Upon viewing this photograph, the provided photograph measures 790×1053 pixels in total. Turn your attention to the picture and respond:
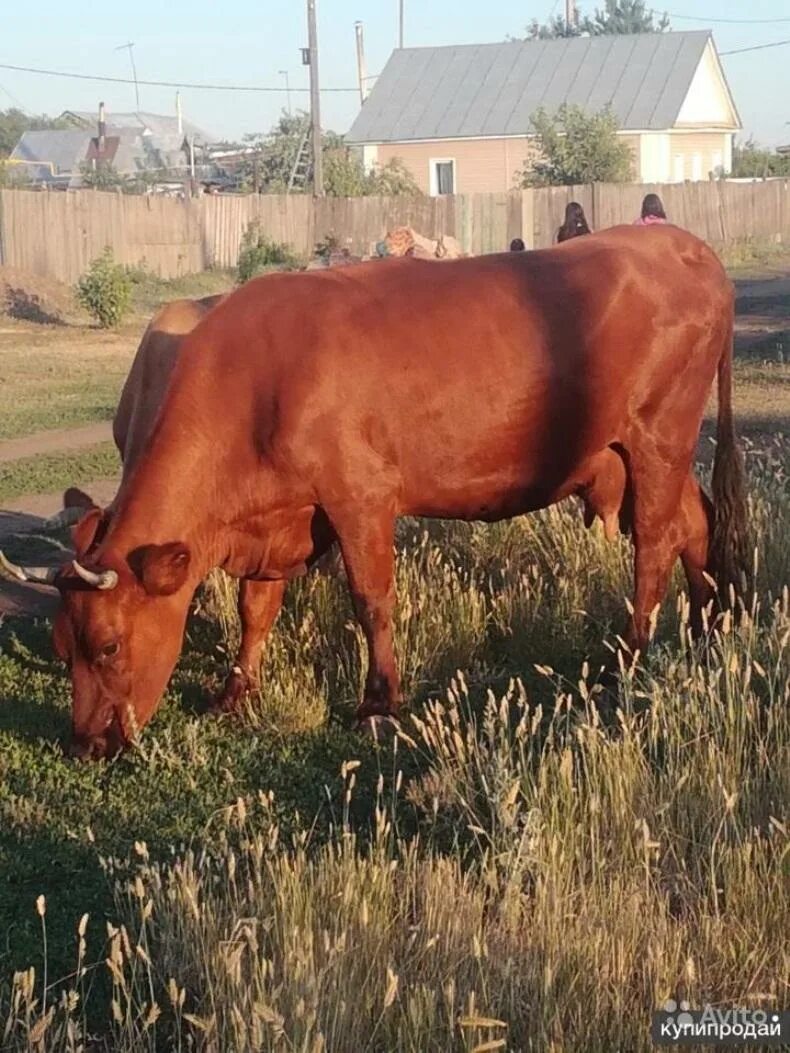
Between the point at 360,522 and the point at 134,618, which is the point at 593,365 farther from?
the point at 134,618

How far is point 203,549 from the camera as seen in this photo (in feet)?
20.7

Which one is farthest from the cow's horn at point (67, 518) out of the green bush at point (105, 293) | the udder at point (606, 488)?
the green bush at point (105, 293)

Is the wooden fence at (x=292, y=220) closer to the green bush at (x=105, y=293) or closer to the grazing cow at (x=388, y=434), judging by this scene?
the green bush at (x=105, y=293)

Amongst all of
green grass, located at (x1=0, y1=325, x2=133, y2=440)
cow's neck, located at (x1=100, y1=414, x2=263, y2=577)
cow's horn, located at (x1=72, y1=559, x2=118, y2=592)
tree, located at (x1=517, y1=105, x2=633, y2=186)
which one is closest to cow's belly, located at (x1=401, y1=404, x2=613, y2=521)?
cow's neck, located at (x1=100, y1=414, x2=263, y2=577)

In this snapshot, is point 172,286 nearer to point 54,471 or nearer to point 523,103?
point 54,471

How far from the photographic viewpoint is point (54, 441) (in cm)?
1419

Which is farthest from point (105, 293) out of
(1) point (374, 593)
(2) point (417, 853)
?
(2) point (417, 853)

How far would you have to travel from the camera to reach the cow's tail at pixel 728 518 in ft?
24.2

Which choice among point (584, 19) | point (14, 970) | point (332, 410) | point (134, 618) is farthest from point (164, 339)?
point (584, 19)

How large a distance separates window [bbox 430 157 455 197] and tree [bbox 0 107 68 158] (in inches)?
2165

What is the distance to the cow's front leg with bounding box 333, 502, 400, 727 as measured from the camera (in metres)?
6.44

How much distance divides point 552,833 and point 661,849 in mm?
387

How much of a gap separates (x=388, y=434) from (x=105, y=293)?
19889 mm

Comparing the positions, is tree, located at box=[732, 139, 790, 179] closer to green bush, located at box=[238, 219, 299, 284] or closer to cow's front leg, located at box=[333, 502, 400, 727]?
green bush, located at box=[238, 219, 299, 284]
